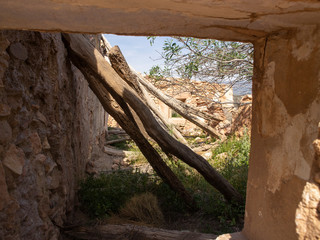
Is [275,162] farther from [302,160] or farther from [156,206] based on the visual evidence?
[156,206]

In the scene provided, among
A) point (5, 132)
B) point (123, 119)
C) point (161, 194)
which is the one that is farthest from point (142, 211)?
point (5, 132)

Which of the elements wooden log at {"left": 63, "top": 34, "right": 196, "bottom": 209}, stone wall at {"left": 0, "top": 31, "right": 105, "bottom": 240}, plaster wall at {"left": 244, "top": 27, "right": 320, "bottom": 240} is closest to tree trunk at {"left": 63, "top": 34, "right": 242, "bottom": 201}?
wooden log at {"left": 63, "top": 34, "right": 196, "bottom": 209}

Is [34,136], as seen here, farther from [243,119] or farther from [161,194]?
Answer: [243,119]

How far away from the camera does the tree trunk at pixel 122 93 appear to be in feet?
8.87

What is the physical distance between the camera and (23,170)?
5.47 ft

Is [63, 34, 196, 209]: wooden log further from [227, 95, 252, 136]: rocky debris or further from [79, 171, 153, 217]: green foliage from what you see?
[227, 95, 252, 136]: rocky debris

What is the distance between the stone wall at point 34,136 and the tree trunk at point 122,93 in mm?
164

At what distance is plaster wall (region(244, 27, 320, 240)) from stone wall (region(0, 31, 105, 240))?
129 centimetres

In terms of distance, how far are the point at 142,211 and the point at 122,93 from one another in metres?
1.34

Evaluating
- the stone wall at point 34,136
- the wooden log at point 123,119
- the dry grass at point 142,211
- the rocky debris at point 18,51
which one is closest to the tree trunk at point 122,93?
the wooden log at point 123,119

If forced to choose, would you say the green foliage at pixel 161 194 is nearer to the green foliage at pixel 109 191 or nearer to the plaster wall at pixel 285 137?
the green foliage at pixel 109 191

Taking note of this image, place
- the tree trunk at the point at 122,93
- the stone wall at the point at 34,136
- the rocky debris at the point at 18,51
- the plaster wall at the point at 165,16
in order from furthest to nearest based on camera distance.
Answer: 1. the tree trunk at the point at 122,93
2. the rocky debris at the point at 18,51
3. the stone wall at the point at 34,136
4. the plaster wall at the point at 165,16

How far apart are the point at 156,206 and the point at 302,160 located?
2373mm

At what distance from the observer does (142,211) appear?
302 centimetres
